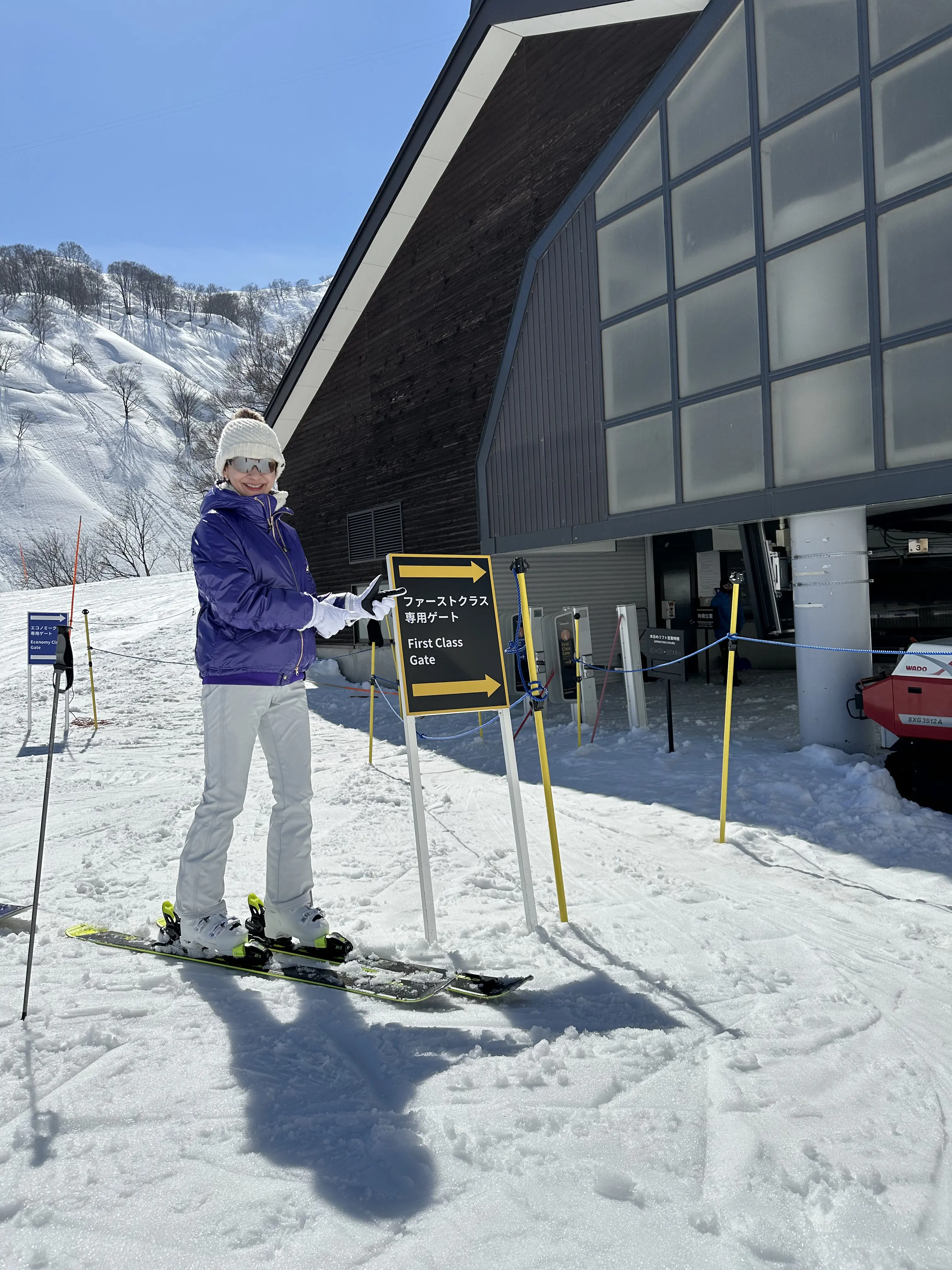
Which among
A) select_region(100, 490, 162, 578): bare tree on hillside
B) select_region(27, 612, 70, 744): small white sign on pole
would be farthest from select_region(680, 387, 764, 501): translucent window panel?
select_region(100, 490, 162, 578): bare tree on hillside

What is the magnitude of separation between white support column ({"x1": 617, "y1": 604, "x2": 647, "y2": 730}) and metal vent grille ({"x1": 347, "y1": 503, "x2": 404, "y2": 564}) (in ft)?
19.4

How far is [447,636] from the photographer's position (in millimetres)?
4125

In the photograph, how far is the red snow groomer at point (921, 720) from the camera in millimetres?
5973

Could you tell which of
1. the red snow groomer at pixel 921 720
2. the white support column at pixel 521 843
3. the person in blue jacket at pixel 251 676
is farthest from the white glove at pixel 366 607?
the red snow groomer at pixel 921 720

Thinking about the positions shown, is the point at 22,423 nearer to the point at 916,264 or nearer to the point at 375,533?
the point at 375,533

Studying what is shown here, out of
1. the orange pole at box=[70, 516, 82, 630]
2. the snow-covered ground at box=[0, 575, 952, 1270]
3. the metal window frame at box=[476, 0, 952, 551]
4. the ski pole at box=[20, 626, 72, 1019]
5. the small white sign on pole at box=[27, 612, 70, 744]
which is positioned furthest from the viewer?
the small white sign on pole at box=[27, 612, 70, 744]

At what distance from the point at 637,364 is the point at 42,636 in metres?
8.74

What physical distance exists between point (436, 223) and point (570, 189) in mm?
3429

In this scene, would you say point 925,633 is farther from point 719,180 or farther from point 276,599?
point 276,599

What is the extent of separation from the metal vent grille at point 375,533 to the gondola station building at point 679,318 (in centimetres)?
7

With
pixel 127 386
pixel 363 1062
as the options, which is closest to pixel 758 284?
pixel 363 1062

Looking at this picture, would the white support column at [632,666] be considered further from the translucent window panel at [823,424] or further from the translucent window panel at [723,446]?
the translucent window panel at [823,424]

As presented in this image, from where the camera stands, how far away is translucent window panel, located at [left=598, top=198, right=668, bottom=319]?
962 centimetres

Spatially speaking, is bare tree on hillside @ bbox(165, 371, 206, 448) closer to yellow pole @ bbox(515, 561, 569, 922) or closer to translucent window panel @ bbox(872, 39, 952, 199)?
translucent window panel @ bbox(872, 39, 952, 199)
